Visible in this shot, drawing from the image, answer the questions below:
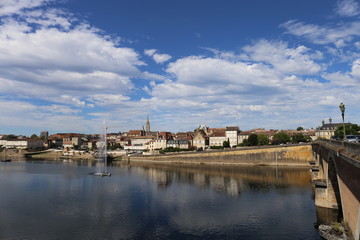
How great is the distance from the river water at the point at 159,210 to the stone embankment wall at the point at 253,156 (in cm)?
2416

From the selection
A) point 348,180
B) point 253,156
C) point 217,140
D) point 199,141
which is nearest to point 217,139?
point 217,140

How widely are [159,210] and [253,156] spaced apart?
164ft

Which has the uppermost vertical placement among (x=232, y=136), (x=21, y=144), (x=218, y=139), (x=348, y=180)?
(x=21, y=144)

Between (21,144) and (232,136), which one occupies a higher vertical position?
(21,144)

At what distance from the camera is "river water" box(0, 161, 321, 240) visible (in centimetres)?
2306

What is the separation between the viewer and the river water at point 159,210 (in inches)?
908

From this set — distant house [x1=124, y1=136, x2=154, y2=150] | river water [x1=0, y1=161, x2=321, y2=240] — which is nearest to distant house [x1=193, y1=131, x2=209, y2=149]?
distant house [x1=124, y1=136, x2=154, y2=150]

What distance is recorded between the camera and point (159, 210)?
3012 centimetres

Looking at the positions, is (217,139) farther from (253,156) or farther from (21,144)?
(21,144)

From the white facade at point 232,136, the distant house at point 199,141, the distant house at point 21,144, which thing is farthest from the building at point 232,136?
the distant house at point 21,144

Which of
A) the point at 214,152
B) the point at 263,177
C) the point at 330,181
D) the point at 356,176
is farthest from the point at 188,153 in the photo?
the point at 356,176

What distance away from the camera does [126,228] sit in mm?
24312

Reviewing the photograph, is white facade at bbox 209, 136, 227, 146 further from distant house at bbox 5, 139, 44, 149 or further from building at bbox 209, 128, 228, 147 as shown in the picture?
distant house at bbox 5, 139, 44, 149

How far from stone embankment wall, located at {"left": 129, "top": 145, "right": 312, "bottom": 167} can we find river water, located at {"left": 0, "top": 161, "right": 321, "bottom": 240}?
79.3 feet
